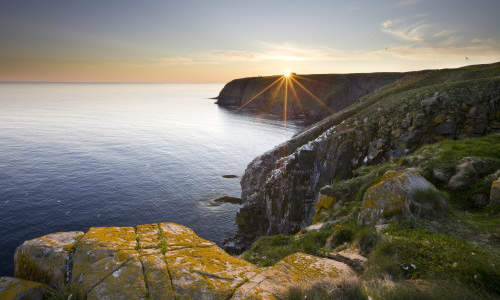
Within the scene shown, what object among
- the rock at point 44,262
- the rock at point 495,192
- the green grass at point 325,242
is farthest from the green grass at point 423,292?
the rock at point 44,262

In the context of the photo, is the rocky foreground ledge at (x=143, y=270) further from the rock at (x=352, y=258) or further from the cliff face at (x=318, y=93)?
the cliff face at (x=318, y=93)

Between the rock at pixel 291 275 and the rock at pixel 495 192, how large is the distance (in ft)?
18.9

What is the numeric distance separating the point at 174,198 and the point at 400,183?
119 ft

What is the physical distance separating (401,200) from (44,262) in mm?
9758

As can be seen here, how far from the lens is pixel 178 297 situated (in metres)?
4.31

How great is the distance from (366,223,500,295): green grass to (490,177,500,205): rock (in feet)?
9.96

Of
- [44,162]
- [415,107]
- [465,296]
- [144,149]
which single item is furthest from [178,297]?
[144,149]

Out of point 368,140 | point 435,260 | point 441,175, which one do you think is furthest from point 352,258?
point 368,140

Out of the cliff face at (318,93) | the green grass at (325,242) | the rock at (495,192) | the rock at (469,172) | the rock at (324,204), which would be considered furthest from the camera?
the cliff face at (318,93)

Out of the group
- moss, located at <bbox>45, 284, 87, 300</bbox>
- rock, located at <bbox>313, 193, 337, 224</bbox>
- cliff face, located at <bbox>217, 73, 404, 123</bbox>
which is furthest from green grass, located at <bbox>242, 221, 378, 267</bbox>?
cliff face, located at <bbox>217, 73, 404, 123</bbox>

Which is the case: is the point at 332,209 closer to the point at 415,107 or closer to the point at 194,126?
the point at 415,107

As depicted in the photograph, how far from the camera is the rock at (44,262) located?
491cm

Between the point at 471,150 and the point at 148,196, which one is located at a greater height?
the point at 471,150

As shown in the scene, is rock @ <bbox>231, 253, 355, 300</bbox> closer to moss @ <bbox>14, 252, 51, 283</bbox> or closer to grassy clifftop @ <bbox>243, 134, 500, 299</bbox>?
grassy clifftop @ <bbox>243, 134, 500, 299</bbox>
